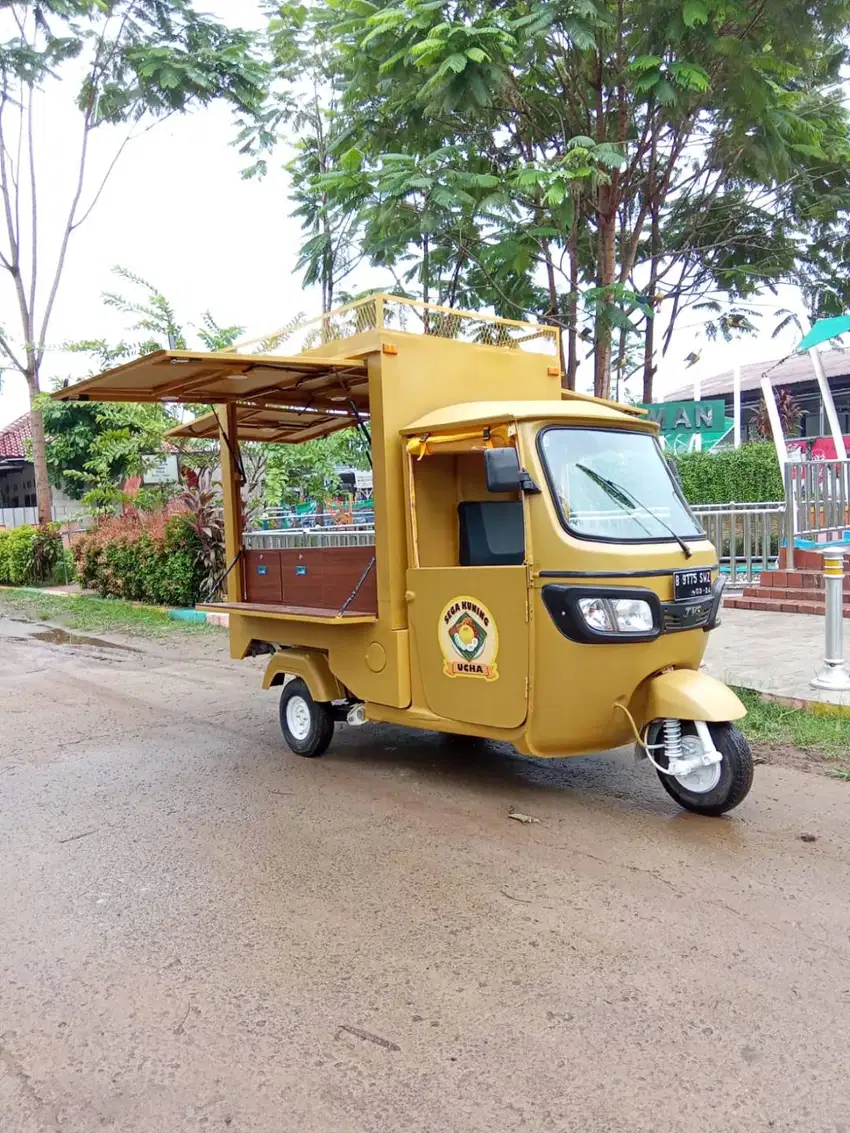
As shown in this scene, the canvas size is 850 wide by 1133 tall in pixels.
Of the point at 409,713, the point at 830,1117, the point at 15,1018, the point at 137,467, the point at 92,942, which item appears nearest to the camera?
the point at 830,1117

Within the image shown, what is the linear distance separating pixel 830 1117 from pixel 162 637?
424 inches

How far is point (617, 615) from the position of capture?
4.38 m

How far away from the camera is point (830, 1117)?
2381 mm

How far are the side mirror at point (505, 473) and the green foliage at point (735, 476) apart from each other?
35.9 ft

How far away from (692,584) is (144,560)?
12.0 metres

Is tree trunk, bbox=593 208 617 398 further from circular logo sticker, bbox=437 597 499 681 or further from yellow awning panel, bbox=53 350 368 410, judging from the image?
circular logo sticker, bbox=437 597 499 681

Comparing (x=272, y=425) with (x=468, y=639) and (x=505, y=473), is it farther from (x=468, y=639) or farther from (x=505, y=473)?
(x=505, y=473)

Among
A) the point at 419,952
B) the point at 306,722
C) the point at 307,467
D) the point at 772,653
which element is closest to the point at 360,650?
the point at 306,722

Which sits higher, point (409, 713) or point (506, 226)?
point (506, 226)

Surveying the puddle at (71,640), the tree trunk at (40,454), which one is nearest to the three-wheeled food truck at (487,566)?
the puddle at (71,640)

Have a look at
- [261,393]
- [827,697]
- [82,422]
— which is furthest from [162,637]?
[82,422]

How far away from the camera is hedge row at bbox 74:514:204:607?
14000mm

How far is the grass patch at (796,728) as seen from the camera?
579 cm

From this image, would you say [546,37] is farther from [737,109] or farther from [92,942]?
[92,942]
